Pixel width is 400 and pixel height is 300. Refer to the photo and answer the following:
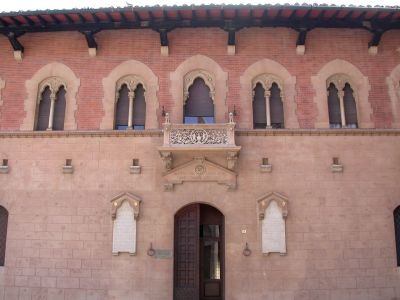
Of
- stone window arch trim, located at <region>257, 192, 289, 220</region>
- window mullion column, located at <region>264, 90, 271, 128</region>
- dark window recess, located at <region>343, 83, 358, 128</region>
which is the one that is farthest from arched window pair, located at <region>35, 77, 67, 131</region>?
dark window recess, located at <region>343, 83, 358, 128</region>

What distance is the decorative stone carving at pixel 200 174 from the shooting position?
13.7 meters

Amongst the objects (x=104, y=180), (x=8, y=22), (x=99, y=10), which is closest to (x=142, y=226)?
(x=104, y=180)

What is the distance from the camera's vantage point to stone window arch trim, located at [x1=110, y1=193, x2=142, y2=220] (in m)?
13.5

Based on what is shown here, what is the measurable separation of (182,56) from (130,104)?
2.54 meters

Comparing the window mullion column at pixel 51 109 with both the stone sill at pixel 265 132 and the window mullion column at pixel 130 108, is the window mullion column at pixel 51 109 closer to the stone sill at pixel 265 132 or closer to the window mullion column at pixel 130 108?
the stone sill at pixel 265 132

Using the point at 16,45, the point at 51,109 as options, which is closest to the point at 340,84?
the point at 51,109

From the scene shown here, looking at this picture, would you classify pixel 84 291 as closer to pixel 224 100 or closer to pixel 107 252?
pixel 107 252

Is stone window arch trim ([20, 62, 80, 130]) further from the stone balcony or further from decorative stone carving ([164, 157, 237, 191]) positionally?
decorative stone carving ([164, 157, 237, 191])

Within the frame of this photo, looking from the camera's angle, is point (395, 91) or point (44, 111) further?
point (44, 111)

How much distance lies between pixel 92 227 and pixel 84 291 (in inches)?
79.3

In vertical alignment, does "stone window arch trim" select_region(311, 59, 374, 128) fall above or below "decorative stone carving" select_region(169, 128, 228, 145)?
above

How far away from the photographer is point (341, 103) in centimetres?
1445

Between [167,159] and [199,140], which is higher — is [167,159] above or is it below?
below

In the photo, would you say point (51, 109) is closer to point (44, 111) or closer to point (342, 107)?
point (44, 111)
